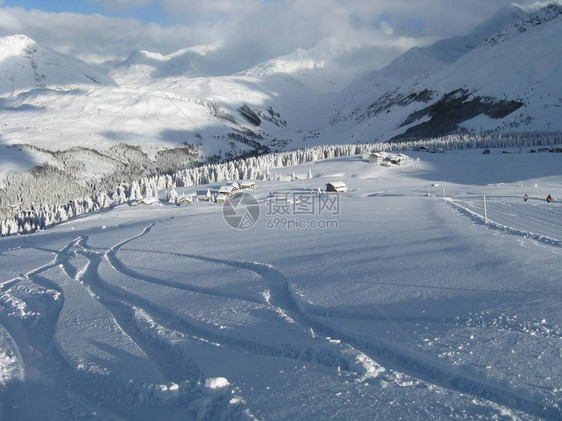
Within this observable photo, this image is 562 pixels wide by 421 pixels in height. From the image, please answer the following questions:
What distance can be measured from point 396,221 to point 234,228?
11706 millimetres

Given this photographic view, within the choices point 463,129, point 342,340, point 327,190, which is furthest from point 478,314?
point 463,129

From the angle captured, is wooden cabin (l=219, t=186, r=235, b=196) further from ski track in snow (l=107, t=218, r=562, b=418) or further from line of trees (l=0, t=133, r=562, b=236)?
ski track in snow (l=107, t=218, r=562, b=418)

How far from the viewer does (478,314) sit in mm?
10758

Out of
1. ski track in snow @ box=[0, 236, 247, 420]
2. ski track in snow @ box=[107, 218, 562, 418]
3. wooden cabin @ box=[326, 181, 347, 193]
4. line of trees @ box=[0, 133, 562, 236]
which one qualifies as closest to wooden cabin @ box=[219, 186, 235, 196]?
line of trees @ box=[0, 133, 562, 236]

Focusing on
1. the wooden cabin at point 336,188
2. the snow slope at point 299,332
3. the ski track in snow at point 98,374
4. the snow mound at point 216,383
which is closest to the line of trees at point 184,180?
the wooden cabin at point 336,188

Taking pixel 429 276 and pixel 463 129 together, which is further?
pixel 463 129

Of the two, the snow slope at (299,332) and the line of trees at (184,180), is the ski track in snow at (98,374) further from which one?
the line of trees at (184,180)

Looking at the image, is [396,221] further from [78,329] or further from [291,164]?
[291,164]

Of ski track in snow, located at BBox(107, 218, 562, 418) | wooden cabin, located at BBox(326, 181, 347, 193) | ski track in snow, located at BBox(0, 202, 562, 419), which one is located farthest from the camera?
wooden cabin, located at BBox(326, 181, 347, 193)

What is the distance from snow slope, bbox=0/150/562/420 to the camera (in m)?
7.95

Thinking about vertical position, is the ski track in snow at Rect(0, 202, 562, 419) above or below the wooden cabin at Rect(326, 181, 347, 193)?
below

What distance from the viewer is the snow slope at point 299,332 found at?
7945 mm

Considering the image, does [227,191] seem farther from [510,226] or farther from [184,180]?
[510,226]

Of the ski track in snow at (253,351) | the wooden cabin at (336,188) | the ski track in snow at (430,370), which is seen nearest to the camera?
the ski track in snow at (430,370)
